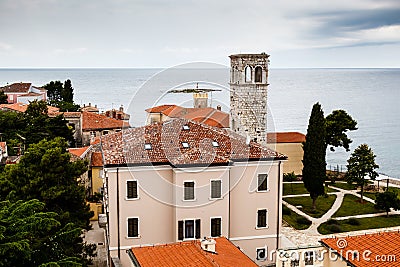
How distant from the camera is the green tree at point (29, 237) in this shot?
33.4 feet

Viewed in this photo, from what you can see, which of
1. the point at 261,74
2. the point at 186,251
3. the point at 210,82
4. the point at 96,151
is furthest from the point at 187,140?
the point at 96,151

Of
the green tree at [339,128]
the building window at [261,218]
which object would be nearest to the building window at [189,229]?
the building window at [261,218]

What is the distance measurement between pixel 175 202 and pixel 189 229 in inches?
44.0

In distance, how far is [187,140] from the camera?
17.2 m

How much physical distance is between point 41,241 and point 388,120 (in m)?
84.2

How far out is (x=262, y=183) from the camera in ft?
57.8

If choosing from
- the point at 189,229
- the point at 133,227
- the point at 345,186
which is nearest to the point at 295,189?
the point at 345,186

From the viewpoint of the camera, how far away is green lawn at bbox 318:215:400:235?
72.0 feet

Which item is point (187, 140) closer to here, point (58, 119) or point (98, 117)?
point (58, 119)

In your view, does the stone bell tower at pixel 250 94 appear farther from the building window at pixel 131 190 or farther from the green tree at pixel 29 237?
the green tree at pixel 29 237

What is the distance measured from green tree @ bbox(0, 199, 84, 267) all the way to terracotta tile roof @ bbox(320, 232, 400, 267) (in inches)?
224

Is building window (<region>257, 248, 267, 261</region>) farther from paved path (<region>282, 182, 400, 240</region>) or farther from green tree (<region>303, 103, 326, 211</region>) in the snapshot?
green tree (<region>303, 103, 326, 211</region>)

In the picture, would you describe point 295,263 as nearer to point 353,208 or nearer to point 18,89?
point 353,208

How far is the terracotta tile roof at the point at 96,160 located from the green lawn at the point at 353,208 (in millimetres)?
12263
